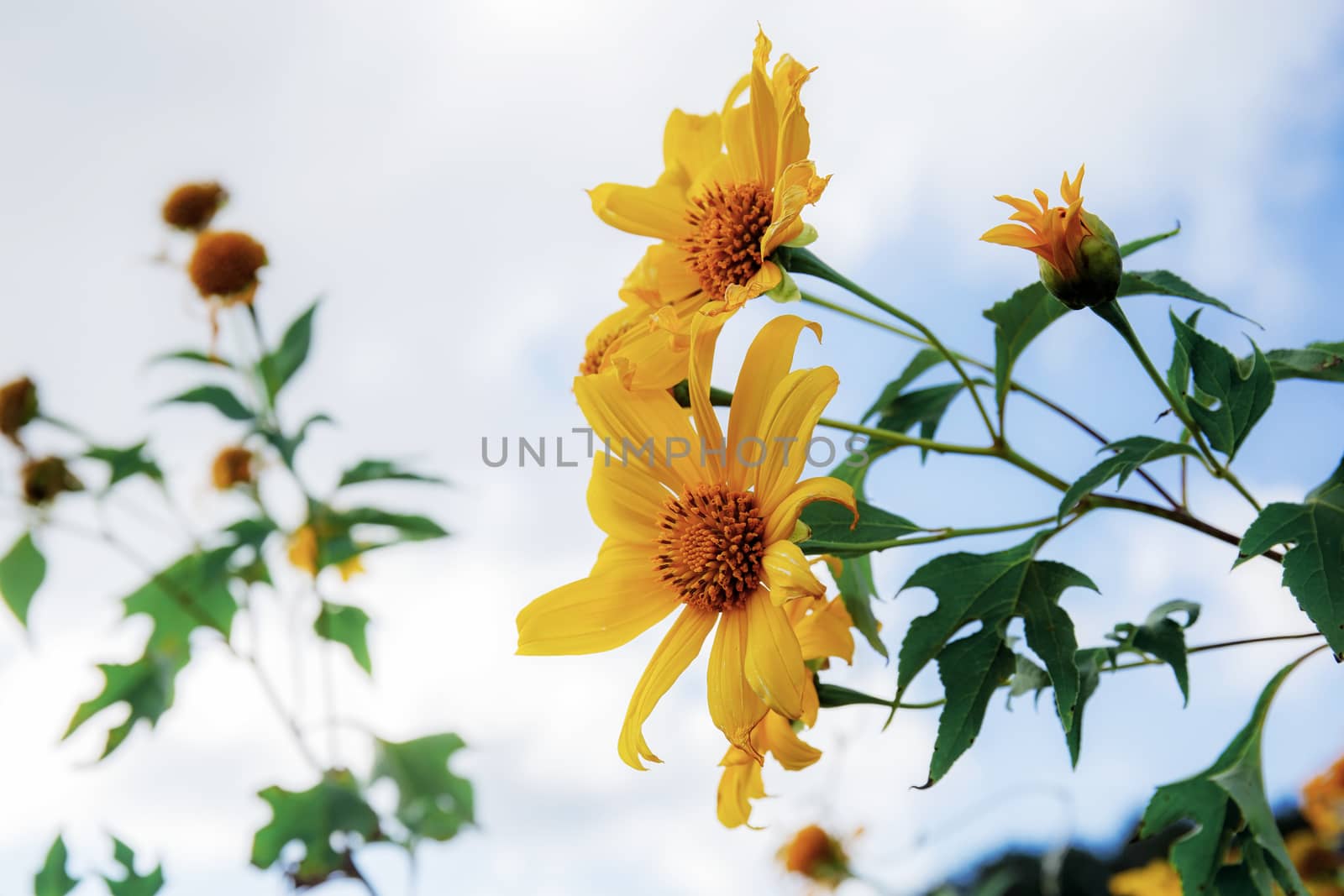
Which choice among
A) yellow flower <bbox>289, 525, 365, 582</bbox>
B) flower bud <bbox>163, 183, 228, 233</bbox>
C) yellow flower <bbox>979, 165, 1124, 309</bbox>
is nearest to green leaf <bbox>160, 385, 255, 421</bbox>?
yellow flower <bbox>289, 525, 365, 582</bbox>

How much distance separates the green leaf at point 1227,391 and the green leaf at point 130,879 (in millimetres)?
1082

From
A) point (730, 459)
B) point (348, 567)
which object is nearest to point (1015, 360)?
point (730, 459)

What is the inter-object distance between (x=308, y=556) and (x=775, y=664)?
1.29 meters

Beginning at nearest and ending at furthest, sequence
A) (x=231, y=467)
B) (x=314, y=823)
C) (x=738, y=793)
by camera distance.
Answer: (x=738, y=793) < (x=314, y=823) < (x=231, y=467)

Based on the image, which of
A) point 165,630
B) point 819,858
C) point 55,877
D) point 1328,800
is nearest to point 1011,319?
point 55,877

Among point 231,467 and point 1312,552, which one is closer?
point 1312,552

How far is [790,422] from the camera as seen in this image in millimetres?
651

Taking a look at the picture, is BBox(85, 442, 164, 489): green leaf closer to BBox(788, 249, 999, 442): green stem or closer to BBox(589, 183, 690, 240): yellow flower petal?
BBox(589, 183, 690, 240): yellow flower petal

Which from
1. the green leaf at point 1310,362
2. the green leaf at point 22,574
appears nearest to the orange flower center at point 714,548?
the green leaf at point 1310,362

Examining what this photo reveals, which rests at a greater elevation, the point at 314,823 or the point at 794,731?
the point at 794,731

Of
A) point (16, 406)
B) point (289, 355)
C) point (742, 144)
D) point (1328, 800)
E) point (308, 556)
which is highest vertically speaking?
point (742, 144)

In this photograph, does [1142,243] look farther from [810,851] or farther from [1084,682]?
[810,851]

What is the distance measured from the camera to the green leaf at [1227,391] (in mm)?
751

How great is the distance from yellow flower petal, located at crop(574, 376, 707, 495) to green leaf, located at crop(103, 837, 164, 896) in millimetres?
803
